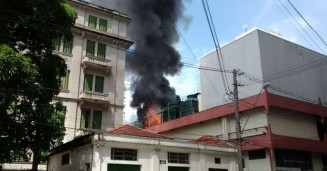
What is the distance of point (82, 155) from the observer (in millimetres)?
21203

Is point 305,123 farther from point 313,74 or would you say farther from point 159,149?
point 159,149

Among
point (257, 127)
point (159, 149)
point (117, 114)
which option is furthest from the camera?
point (117, 114)

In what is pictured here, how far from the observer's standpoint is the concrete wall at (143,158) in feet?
65.9

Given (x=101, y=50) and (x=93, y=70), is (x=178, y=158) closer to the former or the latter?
(x=93, y=70)

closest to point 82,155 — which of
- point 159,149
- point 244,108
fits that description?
point 159,149

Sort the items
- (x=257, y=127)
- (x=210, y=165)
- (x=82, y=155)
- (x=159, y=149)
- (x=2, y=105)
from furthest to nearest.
→ (x=257, y=127), (x=210, y=165), (x=159, y=149), (x=82, y=155), (x=2, y=105)

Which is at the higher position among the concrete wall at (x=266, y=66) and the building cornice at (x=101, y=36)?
the building cornice at (x=101, y=36)

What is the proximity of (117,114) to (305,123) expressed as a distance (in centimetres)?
1839

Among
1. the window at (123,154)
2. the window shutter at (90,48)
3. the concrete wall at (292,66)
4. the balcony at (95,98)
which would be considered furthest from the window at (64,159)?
the concrete wall at (292,66)

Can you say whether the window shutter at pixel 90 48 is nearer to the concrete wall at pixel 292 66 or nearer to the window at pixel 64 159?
the window at pixel 64 159

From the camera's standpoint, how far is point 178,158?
78.3 ft

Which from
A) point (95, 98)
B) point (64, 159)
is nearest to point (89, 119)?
point (95, 98)

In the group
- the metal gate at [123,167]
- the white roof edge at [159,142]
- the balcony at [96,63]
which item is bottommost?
the metal gate at [123,167]

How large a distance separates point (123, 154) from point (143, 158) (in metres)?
1.40
